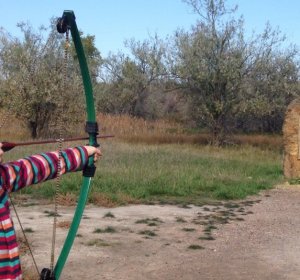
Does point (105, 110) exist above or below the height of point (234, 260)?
above

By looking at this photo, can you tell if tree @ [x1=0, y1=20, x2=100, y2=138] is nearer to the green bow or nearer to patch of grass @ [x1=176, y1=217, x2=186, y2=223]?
patch of grass @ [x1=176, y1=217, x2=186, y2=223]

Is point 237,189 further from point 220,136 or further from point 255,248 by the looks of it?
point 220,136

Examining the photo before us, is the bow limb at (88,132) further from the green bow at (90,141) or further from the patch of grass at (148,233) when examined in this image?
the patch of grass at (148,233)

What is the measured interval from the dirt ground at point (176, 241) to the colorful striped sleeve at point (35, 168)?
249 cm

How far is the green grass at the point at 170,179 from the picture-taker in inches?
367

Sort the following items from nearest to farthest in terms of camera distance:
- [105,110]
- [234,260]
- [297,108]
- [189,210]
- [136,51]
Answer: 1. [234,260]
2. [189,210]
3. [297,108]
4. [136,51]
5. [105,110]

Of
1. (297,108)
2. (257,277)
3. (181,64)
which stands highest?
(181,64)

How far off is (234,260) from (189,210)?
106 inches

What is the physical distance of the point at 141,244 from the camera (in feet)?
20.3

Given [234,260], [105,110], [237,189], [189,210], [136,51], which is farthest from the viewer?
[105,110]

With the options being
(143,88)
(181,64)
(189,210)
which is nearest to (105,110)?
(143,88)

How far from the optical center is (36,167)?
8.15 ft

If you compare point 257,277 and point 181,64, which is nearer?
point 257,277

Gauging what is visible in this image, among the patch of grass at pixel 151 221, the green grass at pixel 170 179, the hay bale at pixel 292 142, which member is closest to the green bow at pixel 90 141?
the patch of grass at pixel 151 221
